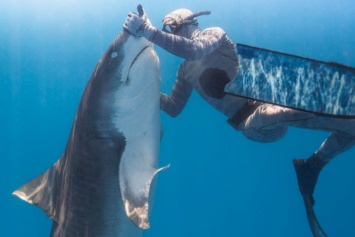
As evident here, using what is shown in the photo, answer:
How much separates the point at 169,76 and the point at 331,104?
20844mm

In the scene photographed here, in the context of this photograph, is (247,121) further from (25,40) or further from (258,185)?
(25,40)

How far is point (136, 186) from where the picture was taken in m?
3.70

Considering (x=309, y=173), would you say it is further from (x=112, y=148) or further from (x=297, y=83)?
(x=112, y=148)

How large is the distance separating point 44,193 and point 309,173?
141 inches

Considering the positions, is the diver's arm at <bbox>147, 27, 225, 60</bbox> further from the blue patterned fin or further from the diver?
the blue patterned fin

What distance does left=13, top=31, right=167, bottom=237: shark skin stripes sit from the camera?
11.9 feet

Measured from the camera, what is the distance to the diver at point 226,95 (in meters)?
3.67

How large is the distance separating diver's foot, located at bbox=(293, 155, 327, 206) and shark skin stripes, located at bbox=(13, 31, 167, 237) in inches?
95.9

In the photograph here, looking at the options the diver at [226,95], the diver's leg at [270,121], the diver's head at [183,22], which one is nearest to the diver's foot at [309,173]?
the diver at [226,95]

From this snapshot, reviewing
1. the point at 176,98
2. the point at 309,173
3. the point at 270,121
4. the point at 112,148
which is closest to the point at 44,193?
the point at 112,148

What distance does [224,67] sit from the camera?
4.51 m

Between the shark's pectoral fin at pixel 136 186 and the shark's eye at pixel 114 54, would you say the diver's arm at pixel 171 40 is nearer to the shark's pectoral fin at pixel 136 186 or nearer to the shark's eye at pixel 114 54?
the shark's eye at pixel 114 54

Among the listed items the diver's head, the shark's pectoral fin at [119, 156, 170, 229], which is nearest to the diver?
the diver's head

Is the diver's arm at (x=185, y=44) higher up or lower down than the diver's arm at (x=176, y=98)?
lower down
